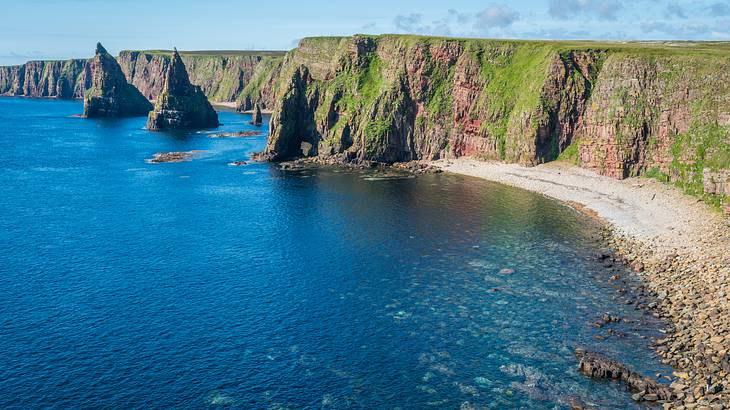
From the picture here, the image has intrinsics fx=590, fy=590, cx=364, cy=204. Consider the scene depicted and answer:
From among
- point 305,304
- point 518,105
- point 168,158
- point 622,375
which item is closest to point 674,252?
point 622,375

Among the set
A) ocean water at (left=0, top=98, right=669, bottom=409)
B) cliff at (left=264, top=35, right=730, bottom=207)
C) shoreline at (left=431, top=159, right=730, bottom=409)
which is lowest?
ocean water at (left=0, top=98, right=669, bottom=409)

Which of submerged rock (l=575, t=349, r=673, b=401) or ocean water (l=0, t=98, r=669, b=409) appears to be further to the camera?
ocean water (l=0, t=98, r=669, b=409)

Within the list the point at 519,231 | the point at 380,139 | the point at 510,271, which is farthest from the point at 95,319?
the point at 380,139

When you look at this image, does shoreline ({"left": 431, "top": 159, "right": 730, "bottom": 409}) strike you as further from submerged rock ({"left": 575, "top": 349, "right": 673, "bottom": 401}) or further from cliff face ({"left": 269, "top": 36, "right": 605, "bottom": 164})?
cliff face ({"left": 269, "top": 36, "right": 605, "bottom": 164})

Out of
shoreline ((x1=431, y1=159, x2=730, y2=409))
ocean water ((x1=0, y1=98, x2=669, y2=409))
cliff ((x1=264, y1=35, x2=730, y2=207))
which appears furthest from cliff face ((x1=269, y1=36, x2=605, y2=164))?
ocean water ((x1=0, y1=98, x2=669, y2=409))

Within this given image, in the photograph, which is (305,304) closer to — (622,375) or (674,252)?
(622,375)

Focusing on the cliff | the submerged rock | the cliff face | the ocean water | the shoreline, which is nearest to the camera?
the submerged rock

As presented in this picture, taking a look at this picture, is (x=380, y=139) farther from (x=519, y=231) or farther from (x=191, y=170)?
(x=519, y=231)
